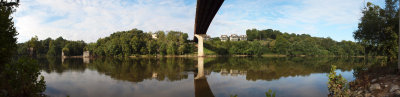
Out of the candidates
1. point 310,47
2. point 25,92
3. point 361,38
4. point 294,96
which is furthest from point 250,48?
point 25,92

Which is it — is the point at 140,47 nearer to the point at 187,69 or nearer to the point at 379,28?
the point at 187,69

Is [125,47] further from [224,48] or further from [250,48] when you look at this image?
[250,48]

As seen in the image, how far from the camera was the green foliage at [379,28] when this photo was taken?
1519cm

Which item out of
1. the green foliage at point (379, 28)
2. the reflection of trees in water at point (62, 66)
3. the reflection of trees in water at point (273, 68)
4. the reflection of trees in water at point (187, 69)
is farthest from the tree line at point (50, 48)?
the green foliage at point (379, 28)

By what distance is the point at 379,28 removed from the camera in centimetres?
1647

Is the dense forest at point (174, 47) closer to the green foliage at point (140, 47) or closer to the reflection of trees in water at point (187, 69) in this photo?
the green foliage at point (140, 47)

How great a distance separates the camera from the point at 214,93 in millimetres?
10367

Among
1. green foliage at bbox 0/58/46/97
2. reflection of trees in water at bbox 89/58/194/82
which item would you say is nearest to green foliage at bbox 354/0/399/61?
reflection of trees in water at bbox 89/58/194/82

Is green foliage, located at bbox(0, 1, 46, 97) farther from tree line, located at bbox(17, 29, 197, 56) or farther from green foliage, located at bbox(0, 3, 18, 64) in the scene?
tree line, located at bbox(17, 29, 197, 56)

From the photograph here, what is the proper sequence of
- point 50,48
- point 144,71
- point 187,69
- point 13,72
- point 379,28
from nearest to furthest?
point 13,72
point 379,28
point 144,71
point 187,69
point 50,48

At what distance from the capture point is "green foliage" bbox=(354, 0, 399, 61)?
598 inches

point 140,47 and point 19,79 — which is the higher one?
point 140,47

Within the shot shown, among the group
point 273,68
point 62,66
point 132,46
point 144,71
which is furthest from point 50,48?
point 273,68

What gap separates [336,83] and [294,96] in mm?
1932
